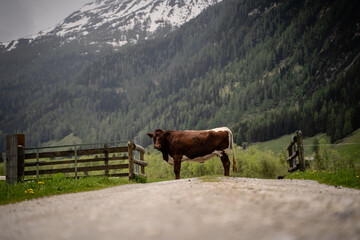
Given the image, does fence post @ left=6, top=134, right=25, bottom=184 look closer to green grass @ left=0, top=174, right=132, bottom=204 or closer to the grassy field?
the grassy field

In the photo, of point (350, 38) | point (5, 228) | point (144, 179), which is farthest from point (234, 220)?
point (350, 38)

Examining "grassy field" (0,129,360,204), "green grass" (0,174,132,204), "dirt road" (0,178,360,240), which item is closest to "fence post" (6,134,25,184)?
"grassy field" (0,129,360,204)

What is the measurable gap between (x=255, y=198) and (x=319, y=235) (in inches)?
73.9

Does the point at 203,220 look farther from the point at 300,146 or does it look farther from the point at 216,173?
the point at 216,173

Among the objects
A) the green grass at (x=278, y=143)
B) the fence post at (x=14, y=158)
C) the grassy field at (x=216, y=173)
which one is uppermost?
the fence post at (x=14, y=158)

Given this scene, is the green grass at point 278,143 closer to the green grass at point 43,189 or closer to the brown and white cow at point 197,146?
the brown and white cow at point 197,146

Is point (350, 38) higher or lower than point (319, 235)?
higher

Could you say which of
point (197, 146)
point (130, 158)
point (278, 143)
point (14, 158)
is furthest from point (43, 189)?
point (278, 143)

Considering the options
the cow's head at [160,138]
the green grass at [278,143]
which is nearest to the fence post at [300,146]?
the cow's head at [160,138]

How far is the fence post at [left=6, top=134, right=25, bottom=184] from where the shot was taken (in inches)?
597

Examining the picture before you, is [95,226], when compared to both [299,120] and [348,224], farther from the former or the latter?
[299,120]

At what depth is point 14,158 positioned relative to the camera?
1535cm

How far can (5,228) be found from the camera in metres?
4.35

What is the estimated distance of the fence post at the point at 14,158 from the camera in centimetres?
1517
